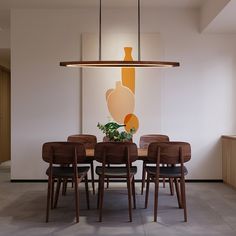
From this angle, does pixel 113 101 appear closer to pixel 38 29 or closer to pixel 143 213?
pixel 38 29

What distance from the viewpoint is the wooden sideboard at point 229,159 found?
571 centimetres

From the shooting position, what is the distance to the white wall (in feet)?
20.6

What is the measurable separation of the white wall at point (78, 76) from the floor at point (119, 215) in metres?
1.08

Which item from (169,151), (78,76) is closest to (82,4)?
(78,76)

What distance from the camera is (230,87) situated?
630 cm

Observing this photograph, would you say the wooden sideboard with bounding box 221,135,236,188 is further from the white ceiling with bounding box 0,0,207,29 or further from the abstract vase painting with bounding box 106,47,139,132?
the white ceiling with bounding box 0,0,207,29

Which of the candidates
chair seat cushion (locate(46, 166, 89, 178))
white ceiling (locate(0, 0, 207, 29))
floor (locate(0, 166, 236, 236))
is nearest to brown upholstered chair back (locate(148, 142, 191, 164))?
floor (locate(0, 166, 236, 236))

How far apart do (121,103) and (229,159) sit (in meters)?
2.00

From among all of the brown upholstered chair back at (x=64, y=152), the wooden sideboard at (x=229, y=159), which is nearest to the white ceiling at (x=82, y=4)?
the wooden sideboard at (x=229, y=159)

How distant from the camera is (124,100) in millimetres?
6262

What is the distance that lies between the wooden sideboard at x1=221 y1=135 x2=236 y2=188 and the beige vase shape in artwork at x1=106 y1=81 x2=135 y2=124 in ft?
5.42

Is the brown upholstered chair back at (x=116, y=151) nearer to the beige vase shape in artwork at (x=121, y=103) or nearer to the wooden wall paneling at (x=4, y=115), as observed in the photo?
the beige vase shape in artwork at (x=121, y=103)

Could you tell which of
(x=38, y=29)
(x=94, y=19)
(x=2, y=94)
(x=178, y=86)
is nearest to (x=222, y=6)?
(x=178, y=86)

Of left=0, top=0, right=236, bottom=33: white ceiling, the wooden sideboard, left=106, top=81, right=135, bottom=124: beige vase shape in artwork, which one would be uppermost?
left=0, top=0, right=236, bottom=33: white ceiling
